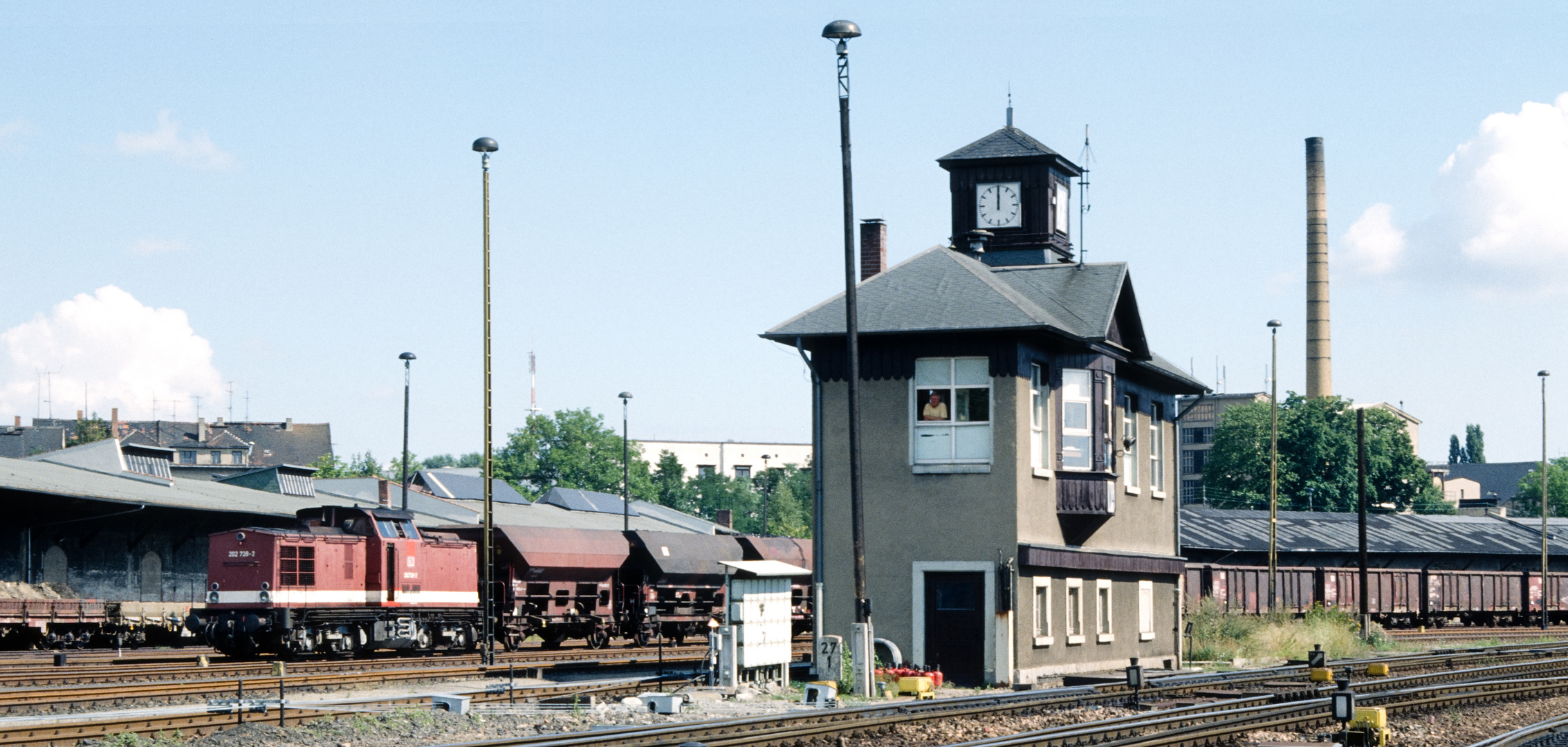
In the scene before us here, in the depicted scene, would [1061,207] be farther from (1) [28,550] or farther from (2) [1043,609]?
(1) [28,550]

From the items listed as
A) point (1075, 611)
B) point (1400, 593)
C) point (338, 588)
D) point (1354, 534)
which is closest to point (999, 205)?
point (1075, 611)

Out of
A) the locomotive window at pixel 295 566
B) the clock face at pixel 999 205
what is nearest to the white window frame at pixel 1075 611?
the clock face at pixel 999 205

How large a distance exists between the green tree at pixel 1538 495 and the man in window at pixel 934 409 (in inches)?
5078

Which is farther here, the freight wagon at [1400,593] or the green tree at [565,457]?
the green tree at [565,457]

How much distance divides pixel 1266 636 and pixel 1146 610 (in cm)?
719

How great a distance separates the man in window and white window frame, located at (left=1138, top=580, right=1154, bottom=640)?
8373mm

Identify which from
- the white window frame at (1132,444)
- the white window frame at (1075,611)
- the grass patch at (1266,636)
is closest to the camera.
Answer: the white window frame at (1075,611)

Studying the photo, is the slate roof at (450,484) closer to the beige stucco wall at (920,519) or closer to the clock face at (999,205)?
the clock face at (999,205)

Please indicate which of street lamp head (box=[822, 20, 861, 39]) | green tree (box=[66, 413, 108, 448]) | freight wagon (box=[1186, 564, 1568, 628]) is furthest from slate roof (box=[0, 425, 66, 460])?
street lamp head (box=[822, 20, 861, 39])

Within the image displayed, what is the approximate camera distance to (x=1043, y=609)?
1206 inches

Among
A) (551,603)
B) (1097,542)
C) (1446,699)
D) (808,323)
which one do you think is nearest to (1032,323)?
(808,323)

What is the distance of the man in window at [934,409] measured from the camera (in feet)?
98.7

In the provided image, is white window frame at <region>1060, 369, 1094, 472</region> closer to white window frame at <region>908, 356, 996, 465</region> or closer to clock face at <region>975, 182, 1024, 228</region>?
white window frame at <region>908, 356, 996, 465</region>

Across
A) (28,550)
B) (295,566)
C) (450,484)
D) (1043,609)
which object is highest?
(450,484)
